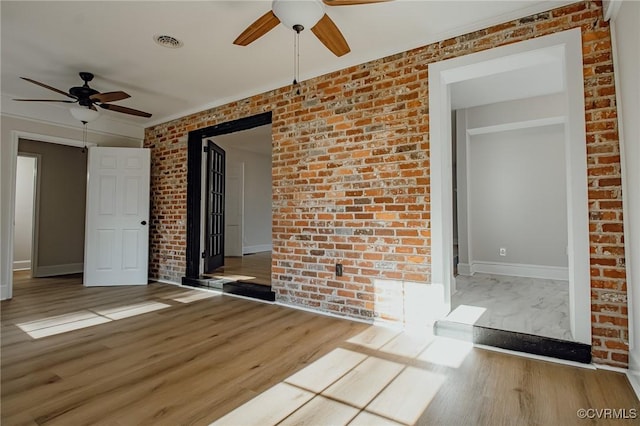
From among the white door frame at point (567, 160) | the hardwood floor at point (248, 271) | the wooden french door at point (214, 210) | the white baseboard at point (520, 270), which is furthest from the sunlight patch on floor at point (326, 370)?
the white baseboard at point (520, 270)

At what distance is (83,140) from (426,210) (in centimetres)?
506

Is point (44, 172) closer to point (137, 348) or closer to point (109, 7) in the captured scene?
point (109, 7)

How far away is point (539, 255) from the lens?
15.4 feet

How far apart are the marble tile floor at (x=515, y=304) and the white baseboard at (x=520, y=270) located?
21 cm

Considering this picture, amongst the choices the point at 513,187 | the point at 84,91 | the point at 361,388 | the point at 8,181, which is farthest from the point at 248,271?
the point at 513,187

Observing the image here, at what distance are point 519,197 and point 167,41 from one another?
16.3 ft

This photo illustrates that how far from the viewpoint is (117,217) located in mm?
4828

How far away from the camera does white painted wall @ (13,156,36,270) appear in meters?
6.06

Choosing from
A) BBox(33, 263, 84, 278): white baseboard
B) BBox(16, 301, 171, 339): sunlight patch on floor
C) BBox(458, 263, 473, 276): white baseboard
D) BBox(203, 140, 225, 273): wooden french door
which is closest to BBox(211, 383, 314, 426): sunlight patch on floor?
BBox(16, 301, 171, 339): sunlight patch on floor

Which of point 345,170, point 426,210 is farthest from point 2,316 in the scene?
point 426,210

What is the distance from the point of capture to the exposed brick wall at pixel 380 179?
211cm

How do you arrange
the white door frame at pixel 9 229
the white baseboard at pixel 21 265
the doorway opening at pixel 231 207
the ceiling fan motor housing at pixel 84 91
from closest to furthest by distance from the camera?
the ceiling fan motor housing at pixel 84 91 → the white door frame at pixel 9 229 → the doorway opening at pixel 231 207 → the white baseboard at pixel 21 265

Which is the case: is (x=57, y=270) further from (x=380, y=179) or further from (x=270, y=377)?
(x=380, y=179)

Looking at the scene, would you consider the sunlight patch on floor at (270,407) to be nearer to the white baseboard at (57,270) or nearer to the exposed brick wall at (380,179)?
the exposed brick wall at (380,179)
